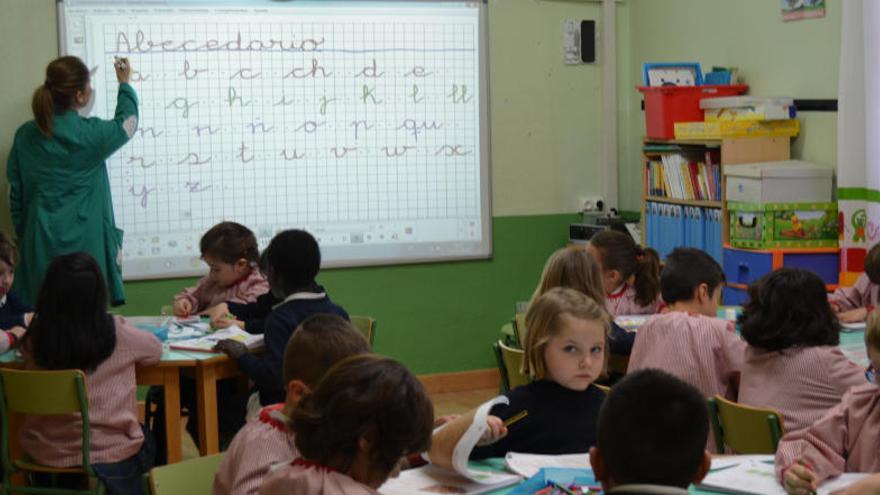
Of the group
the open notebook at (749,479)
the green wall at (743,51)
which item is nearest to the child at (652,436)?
the open notebook at (749,479)

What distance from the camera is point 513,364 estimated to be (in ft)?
13.4

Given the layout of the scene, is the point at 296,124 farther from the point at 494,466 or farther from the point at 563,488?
the point at 563,488

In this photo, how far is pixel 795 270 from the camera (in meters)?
3.31

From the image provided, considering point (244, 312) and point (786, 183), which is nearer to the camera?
point (244, 312)

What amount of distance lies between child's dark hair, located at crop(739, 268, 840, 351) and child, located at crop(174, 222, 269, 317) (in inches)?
84.9

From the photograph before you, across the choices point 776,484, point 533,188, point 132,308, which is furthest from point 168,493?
point 533,188

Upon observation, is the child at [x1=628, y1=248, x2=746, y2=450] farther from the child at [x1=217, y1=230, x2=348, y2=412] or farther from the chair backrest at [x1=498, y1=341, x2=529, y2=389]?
the child at [x1=217, y1=230, x2=348, y2=412]

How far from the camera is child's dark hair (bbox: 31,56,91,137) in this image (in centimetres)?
527

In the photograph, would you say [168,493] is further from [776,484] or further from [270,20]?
[270,20]

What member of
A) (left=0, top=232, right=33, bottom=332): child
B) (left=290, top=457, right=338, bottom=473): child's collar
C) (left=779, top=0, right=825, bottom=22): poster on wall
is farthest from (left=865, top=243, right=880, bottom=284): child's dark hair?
(left=0, top=232, right=33, bottom=332): child

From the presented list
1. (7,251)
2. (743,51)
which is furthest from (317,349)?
(743,51)

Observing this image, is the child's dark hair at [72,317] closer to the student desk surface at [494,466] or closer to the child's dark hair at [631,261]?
the student desk surface at [494,466]

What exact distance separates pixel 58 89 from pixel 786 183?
3.16 meters

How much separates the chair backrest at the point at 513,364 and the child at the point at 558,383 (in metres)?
0.89
